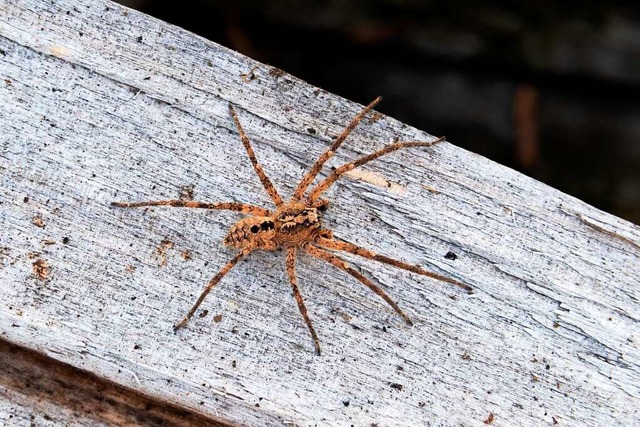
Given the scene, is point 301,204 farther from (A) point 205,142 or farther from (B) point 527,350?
(B) point 527,350

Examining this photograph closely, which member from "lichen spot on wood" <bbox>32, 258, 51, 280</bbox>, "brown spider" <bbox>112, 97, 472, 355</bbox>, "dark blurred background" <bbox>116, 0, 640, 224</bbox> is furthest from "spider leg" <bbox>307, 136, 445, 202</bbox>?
"dark blurred background" <bbox>116, 0, 640, 224</bbox>

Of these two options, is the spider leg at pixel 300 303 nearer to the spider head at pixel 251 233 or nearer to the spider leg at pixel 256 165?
the spider head at pixel 251 233

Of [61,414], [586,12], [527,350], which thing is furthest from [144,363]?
[586,12]

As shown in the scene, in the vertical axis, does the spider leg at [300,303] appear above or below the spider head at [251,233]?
below

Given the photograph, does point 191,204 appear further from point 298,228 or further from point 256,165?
point 298,228

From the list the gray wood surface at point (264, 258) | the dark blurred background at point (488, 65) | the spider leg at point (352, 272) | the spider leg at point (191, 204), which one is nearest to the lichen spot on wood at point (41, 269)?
the gray wood surface at point (264, 258)

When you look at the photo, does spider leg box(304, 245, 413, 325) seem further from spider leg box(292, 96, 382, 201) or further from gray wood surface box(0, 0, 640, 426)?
spider leg box(292, 96, 382, 201)

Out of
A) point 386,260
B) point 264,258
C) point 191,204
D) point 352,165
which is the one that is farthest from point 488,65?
point 191,204
